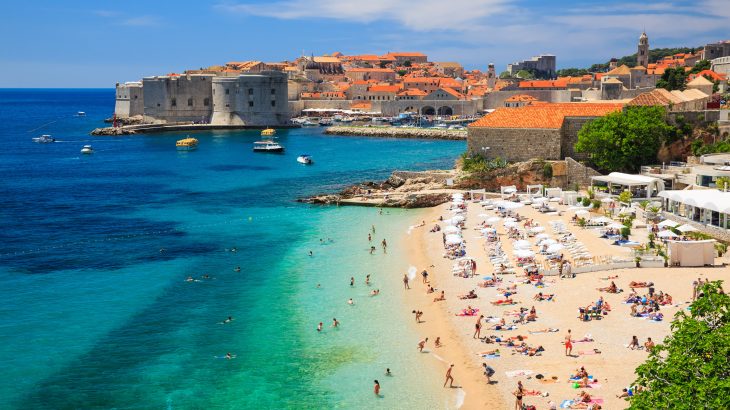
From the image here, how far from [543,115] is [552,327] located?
20.8 m

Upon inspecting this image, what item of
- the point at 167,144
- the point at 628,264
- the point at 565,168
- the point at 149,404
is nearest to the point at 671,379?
the point at 149,404

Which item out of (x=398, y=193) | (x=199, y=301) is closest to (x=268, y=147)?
(x=398, y=193)

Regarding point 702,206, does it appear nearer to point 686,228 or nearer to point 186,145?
point 686,228

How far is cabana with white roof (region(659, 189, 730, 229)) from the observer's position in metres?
22.4

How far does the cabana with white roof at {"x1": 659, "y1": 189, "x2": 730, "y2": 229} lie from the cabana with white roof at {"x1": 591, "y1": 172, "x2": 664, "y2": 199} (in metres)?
2.71

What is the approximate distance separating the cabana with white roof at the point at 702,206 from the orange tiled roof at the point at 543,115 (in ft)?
32.5

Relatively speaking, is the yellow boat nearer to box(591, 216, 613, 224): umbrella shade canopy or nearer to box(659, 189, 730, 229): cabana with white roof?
box(591, 216, 613, 224): umbrella shade canopy

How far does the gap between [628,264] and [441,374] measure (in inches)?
320

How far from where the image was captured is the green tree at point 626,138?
104 ft

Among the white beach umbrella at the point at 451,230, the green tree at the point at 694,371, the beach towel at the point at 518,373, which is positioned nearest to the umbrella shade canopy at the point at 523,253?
the white beach umbrella at the point at 451,230

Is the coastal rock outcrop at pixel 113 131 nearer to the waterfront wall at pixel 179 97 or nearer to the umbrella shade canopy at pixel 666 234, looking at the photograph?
the waterfront wall at pixel 179 97

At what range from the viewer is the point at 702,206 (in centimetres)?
2308

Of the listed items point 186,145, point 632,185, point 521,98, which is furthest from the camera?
point 521,98

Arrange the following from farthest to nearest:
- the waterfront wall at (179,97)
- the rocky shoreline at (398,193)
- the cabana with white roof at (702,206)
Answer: the waterfront wall at (179,97)
the rocky shoreline at (398,193)
the cabana with white roof at (702,206)
